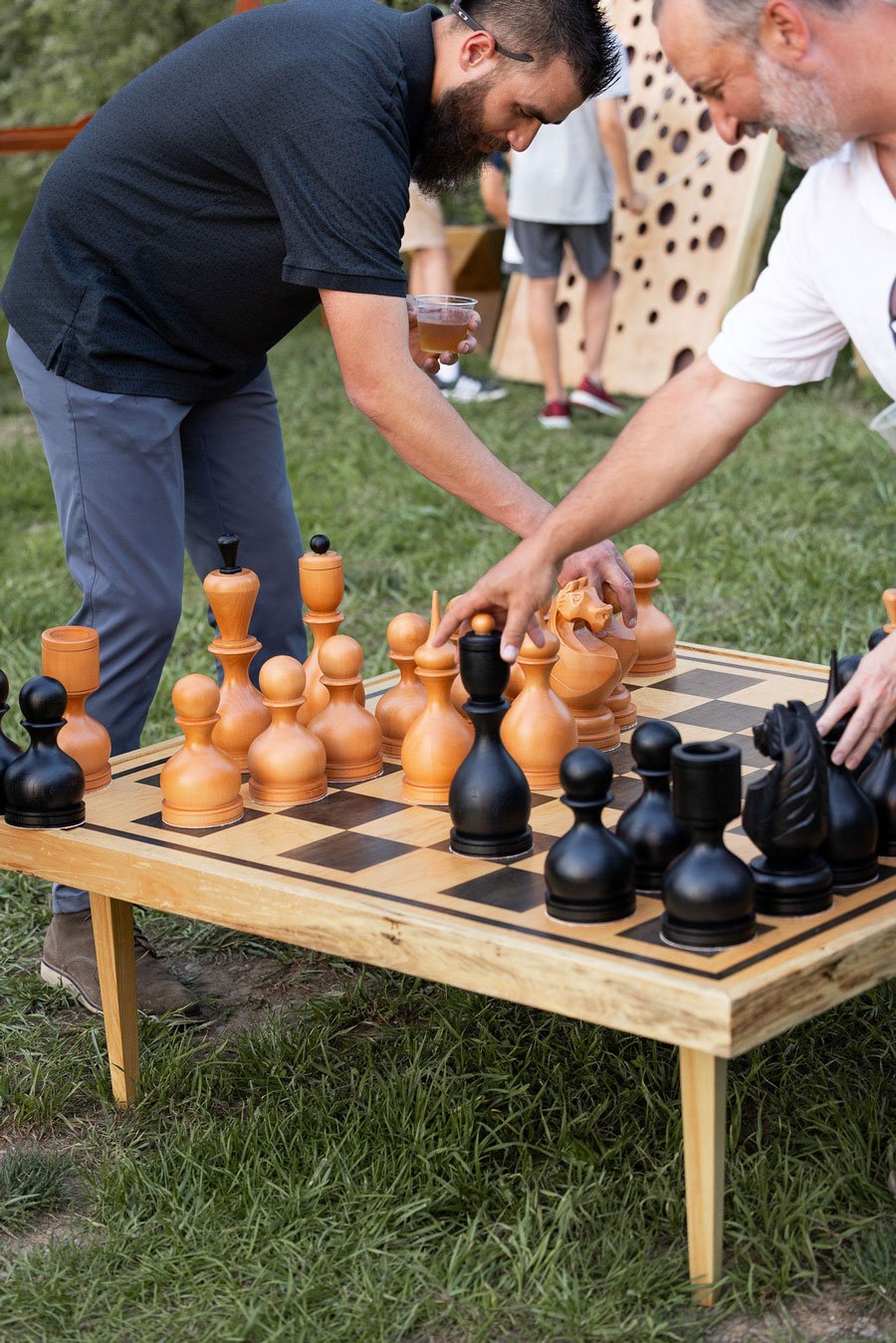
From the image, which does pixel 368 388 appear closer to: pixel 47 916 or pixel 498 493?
pixel 498 493

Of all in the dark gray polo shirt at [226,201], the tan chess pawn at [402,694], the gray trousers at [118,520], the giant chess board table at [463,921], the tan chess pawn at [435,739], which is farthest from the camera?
the gray trousers at [118,520]

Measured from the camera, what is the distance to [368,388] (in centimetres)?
281

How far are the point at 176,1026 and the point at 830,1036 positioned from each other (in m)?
1.18

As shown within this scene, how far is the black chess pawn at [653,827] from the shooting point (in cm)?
220

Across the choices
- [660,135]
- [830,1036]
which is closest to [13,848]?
[830,1036]

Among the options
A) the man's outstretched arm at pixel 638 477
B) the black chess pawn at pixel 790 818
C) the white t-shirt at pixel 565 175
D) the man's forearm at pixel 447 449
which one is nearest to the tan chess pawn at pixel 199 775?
the man's outstretched arm at pixel 638 477

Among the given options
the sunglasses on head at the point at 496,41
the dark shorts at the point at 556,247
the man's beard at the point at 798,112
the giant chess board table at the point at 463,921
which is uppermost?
the sunglasses on head at the point at 496,41

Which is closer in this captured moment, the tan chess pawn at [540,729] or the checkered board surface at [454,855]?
the checkered board surface at [454,855]

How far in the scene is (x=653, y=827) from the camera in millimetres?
2225

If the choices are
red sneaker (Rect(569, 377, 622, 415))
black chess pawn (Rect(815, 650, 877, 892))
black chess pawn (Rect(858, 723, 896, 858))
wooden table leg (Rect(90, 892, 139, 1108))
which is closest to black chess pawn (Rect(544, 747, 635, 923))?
black chess pawn (Rect(815, 650, 877, 892))

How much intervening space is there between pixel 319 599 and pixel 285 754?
1.47 ft

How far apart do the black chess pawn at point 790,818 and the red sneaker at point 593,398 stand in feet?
18.8

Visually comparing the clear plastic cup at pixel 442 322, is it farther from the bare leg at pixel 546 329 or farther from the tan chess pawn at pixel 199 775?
the bare leg at pixel 546 329

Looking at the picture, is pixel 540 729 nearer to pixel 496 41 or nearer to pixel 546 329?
pixel 496 41
